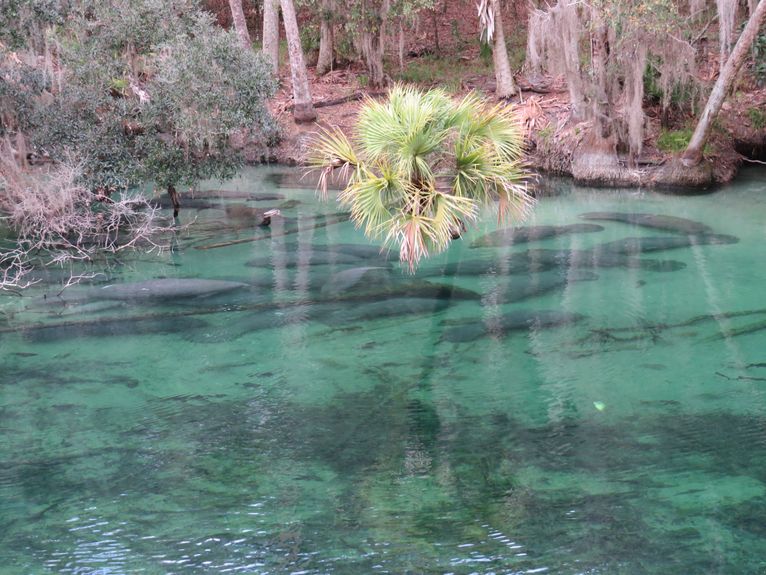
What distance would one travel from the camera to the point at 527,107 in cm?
2325

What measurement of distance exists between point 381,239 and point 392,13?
1105cm

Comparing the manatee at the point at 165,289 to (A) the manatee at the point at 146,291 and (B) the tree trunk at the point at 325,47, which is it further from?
(B) the tree trunk at the point at 325,47

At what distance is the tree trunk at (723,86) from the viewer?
17375mm

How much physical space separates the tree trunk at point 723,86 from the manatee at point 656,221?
Result: 9.33ft

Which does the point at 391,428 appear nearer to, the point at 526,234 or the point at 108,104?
the point at 526,234

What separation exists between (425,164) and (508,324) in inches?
99.7

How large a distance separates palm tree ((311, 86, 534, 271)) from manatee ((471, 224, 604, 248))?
4.33 meters

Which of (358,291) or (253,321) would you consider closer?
(253,321)

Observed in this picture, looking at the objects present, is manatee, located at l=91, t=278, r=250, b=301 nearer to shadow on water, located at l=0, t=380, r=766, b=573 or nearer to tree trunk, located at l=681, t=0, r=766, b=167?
shadow on water, located at l=0, t=380, r=766, b=573

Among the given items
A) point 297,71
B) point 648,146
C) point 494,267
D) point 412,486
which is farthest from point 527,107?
point 412,486

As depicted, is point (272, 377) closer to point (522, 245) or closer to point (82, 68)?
point (522, 245)

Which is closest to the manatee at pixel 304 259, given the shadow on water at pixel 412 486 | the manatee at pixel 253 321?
the manatee at pixel 253 321

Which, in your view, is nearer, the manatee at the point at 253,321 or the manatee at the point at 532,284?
the manatee at the point at 253,321

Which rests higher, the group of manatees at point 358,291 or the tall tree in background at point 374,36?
the tall tree in background at point 374,36
